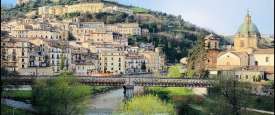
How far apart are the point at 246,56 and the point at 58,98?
20.7 metres

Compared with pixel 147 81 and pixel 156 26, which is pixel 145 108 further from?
pixel 156 26

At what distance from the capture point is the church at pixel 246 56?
36.3m

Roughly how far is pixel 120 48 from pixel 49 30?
7.11 metres

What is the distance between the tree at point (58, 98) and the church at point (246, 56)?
13.4 metres

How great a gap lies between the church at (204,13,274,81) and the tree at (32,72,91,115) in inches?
526

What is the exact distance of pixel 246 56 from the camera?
134 feet

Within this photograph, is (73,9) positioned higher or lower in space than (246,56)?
higher

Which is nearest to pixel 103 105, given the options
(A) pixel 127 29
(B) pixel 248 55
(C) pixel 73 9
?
(B) pixel 248 55

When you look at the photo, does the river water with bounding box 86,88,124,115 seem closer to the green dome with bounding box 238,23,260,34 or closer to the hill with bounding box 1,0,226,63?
the green dome with bounding box 238,23,260,34

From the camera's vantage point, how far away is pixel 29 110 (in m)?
23.8

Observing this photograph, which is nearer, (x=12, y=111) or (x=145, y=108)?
(x=145, y=108)

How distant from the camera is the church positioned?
36.3 m

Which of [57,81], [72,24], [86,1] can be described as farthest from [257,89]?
[86,1]

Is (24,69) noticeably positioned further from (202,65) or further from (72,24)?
(72,24)
